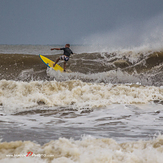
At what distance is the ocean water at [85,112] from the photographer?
236 cm

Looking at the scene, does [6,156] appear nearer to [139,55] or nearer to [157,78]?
[157,78]

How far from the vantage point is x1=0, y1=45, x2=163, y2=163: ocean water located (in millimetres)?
2361

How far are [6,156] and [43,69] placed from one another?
8.77 metres

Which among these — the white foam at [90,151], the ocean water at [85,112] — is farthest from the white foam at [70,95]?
the white foam at [90,151]

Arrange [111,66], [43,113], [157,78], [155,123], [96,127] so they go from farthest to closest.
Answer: [111,66]
[157,78]
[43,113]
[155,123]
[96,127]

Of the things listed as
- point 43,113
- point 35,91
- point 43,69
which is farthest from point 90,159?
point 43,69

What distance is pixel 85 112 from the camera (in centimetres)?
528

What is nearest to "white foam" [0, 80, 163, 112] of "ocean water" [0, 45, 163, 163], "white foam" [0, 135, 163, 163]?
"ocean water" [0, 45, 163, 163]

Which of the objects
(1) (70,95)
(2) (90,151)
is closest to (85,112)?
(1) (70,95)

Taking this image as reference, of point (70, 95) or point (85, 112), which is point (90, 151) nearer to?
point (85, 112)

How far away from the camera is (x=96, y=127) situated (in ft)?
12.7

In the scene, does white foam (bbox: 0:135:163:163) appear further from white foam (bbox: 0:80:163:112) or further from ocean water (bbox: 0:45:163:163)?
white foam (bbox: 0:80:163:112)

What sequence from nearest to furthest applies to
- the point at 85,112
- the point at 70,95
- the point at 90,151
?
1. the point at 90,151
2. the point at 85,112
3. the point at 70,95

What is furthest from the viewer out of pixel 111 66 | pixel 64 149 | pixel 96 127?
pixel 111 66
